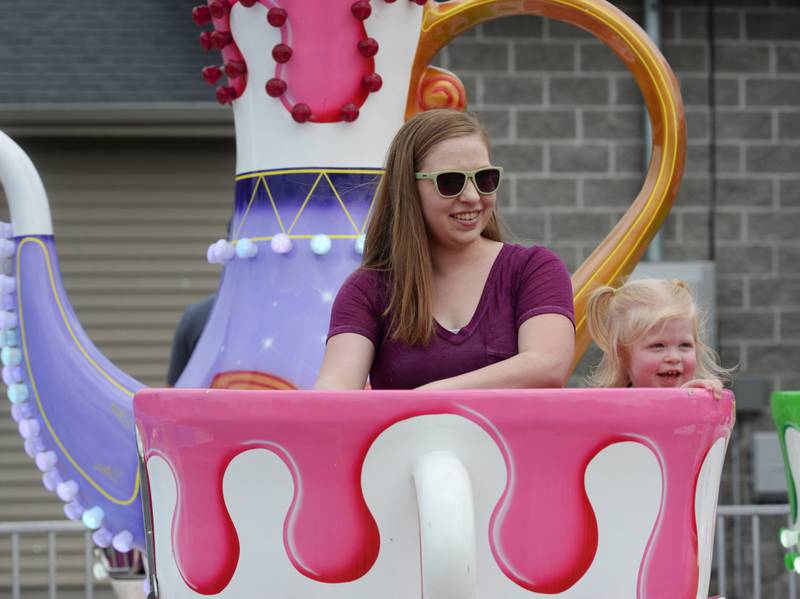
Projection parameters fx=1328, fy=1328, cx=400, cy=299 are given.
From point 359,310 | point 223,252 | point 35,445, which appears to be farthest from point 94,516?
point 359,310

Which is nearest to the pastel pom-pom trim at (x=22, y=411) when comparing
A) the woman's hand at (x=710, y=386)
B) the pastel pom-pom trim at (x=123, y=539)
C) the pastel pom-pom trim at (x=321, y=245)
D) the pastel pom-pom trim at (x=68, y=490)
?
the pastel pom-pom trim at (x=68, y=490)

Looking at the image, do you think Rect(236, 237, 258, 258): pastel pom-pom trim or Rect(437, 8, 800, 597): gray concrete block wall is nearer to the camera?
Rect(236, 237, 258, 258): pastel pom-pom trim

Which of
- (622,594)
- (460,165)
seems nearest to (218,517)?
(622,594)

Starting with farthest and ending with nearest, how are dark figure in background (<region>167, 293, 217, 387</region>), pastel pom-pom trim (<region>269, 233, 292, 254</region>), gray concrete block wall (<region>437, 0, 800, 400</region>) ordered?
1. gray concrete block wall (<region>437, 0, 800, 400</region>)
2. dark figure in background (<region>167, 293, 217, 387</region>)
3. pastel pom-pom trim (<region>269, 233, 292, 254</region>)

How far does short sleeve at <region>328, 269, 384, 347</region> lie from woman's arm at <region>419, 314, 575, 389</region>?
152mm

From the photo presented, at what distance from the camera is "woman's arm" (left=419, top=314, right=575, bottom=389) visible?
156 cm

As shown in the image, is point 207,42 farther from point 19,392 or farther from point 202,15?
point 19,392

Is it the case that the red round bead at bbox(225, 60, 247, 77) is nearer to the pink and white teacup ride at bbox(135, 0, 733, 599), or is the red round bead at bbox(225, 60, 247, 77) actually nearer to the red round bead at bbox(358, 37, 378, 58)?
the red round bead at bbox(358, 37, 378, 58)

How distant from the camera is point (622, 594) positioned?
51.0 inches

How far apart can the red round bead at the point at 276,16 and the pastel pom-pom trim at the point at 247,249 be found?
13.2 inches

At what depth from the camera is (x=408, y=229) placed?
177 cm

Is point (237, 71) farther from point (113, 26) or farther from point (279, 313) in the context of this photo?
point (113, 26)

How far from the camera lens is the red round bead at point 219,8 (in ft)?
6.95

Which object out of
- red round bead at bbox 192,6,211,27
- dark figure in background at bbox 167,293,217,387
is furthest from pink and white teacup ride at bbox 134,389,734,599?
dark figure in background at bbox 167,293,217,387
